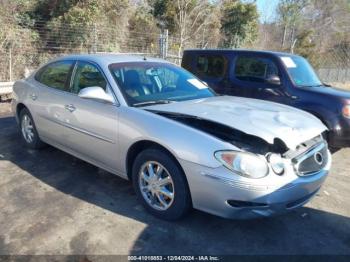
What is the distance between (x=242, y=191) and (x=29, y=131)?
3.85 m

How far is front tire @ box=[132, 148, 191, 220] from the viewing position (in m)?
3.27

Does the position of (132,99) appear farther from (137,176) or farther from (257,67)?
(257,67)

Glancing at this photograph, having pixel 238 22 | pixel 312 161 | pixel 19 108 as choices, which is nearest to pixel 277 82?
pixel 312 161

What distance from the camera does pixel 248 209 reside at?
3.01 metres

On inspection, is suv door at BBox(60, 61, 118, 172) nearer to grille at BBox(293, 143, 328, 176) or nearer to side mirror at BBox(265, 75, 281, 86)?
grille at BBox(293, 143, 328, 176)

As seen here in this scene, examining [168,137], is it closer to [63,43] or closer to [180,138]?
[180,138]

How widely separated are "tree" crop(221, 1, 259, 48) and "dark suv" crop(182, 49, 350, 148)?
14.8 metres

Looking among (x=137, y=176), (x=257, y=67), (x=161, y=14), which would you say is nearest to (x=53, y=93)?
(x=137, y=176)

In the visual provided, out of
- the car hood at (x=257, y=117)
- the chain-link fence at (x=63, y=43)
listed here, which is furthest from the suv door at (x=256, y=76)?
the chain-link fence at (x=63, y=43)

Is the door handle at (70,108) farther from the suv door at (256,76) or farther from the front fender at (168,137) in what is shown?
the suv door at (256,76)

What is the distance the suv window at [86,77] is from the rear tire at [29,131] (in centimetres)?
129

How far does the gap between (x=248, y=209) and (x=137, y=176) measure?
1.23 meters

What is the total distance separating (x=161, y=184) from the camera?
3.45m

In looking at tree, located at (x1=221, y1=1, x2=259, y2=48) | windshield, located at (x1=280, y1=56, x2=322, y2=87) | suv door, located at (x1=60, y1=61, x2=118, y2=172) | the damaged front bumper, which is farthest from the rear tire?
tree, located at (x1=221, y1=1, x2=259, y2=48)
